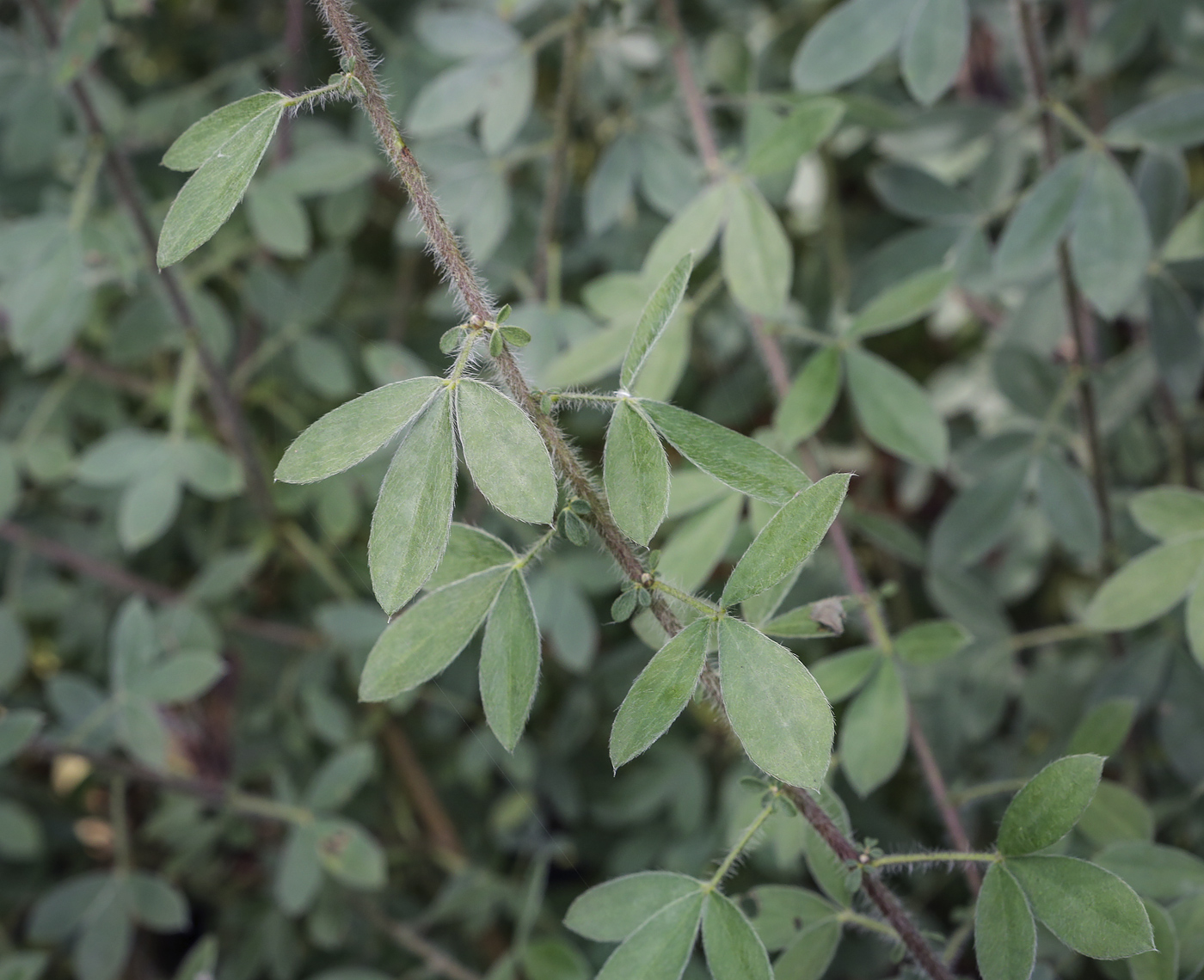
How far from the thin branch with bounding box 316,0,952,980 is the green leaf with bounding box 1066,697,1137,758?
0.46m

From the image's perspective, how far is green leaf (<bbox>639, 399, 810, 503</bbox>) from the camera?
66cm

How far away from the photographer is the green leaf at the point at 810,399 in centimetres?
103

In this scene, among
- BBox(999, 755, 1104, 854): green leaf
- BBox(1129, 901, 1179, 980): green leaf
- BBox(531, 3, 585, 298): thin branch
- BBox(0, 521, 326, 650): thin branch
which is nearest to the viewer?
BBox(999, 755, 1104, 854): green leaf

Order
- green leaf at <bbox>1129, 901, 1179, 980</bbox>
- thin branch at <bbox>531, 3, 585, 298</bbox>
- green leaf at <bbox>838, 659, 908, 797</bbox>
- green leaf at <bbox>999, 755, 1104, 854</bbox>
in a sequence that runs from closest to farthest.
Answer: green leaf at <bbox>999, 755, 1104, 854</bbox> → green leaf at <bbox>1129, 901, 1179, 980</bbox> → green leaf at <bbox>838, 659, 908, 797</bbox> → thin branch at <bbox>531, 3, 585, 298</bbox>

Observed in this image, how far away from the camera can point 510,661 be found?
690 mm

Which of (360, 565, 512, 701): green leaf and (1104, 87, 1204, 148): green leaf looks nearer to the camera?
(360, 565, 512, 701): green leaf

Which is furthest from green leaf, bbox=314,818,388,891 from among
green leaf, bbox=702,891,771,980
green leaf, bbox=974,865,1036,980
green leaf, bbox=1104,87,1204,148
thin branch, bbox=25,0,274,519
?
green leaf, bbox=1104,87,1204,148

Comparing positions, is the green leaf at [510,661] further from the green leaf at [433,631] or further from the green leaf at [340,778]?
the green leaf at [340,778]

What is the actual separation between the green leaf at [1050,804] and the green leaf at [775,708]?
0.68 ft

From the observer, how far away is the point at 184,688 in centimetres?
128

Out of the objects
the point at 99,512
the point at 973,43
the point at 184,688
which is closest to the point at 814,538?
Answer: the point at 184,688

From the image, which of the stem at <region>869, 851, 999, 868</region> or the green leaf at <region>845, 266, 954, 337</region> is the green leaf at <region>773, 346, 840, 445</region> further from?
the stem at <region>869, 851, 999, 868</region>

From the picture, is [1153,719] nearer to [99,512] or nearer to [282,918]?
[282,918]

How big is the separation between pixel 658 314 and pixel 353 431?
0.65 feet
